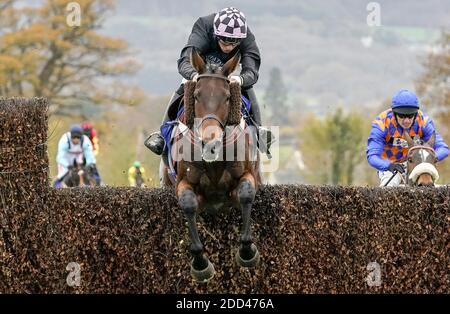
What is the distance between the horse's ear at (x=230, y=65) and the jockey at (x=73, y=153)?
8076 mm

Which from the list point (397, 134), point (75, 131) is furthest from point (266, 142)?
point (75, 131)

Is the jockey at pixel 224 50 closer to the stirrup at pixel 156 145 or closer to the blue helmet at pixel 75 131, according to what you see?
the stirrup at pixel 156 145

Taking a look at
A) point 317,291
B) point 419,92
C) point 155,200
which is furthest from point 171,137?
point 419,92

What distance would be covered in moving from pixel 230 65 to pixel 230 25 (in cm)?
47

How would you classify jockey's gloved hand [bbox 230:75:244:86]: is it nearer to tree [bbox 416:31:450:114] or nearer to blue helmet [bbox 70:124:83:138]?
blue helmet [bbox 70:124:83:138]

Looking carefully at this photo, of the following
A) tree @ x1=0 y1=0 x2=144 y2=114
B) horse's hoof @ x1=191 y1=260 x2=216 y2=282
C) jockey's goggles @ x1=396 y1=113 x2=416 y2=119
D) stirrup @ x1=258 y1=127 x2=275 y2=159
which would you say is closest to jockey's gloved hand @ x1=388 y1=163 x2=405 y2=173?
jockey's goggles @ x1=396 y1=113 x2=416 y2=119

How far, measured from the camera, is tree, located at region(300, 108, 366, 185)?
44.5 metres

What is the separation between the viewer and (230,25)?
8523 millimetres

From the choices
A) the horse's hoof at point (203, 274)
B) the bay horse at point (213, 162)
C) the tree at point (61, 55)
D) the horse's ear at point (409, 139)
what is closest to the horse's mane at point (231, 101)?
the bay horse at point (213, 162)

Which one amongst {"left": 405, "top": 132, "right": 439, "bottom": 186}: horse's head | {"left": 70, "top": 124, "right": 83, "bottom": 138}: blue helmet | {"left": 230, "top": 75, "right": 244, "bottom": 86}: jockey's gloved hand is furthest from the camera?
{"left": 70, "top": 124, "right": 83, "bottom": 138}: blue helmet

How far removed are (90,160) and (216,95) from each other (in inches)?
329

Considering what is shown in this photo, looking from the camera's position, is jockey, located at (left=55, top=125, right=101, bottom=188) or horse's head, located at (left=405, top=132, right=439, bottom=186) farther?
jockey, located at (left=55, top=125, right=101, bottom=188)

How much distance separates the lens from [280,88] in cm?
15600
